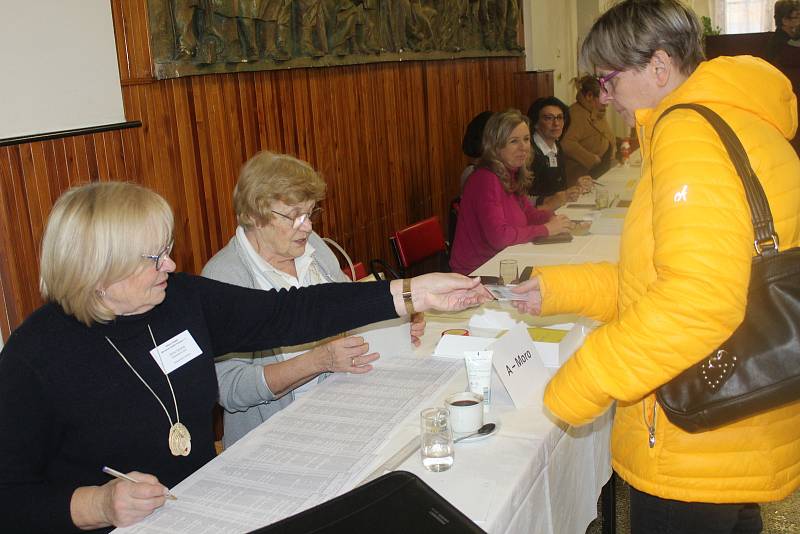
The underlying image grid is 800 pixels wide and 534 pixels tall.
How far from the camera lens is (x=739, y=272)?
131 centimetres

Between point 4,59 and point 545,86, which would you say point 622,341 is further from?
point 545,86

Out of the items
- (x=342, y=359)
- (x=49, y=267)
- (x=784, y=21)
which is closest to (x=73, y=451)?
(x=49, y=267)

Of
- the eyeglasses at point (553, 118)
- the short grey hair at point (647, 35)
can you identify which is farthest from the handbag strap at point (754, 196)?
the eyeglasses at point (553, 118)

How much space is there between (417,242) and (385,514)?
2.92 meters

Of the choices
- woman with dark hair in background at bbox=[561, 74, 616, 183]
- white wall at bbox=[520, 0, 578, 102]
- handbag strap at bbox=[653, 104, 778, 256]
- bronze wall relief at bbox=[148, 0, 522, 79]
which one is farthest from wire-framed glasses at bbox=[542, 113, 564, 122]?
handbag strap at bbox=[653, 104, 778, 256]

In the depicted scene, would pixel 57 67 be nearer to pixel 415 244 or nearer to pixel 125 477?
pixel 125 477

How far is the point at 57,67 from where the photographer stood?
9.65ft

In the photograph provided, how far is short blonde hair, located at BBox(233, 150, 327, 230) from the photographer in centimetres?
262

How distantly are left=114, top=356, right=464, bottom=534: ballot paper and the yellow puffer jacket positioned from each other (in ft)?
1.90

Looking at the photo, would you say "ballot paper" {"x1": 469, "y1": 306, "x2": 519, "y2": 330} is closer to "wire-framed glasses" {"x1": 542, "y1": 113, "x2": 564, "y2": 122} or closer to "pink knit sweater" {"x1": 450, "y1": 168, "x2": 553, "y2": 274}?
"pink knit sweater" {"x1": 450, "y1": 168, "x2": 553, "y2": 274}

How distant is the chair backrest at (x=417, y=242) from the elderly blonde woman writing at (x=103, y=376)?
212cm

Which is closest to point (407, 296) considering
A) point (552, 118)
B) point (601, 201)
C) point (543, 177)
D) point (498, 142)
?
point (498, 142)

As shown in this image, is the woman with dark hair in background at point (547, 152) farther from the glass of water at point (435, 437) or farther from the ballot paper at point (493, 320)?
the glass of water at point (435, 437)

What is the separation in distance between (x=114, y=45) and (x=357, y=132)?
2.17 meters
